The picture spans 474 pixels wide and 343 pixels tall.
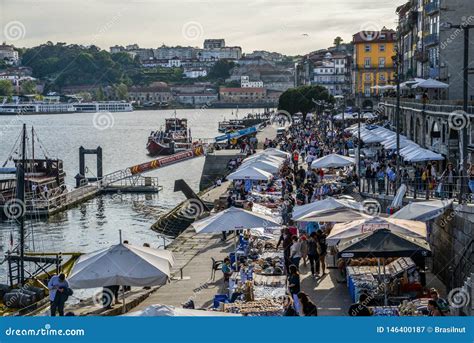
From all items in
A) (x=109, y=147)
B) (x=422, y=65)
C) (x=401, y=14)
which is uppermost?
(x=401, y=14)

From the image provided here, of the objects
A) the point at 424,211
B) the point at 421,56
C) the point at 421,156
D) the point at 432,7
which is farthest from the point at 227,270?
the point at 421,56

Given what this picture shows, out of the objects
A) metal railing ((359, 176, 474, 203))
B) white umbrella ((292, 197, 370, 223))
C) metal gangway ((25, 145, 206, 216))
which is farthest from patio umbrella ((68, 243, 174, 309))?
metal gangway ((25, 145, 206, 216))

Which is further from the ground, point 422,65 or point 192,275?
point 422,65

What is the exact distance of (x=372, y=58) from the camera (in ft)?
336

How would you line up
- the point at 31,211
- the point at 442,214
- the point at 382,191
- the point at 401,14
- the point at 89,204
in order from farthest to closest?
the point at 401,14 < the point at 89,204 < the point at 31,211 < the point at 382,191 < the point at 442,214

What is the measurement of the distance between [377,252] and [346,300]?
1.78 meters

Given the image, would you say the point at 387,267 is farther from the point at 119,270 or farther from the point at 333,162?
the point at 333,162

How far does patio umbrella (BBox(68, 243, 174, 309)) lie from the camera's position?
13914 millimetres

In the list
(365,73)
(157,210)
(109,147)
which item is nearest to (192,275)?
(157,210)

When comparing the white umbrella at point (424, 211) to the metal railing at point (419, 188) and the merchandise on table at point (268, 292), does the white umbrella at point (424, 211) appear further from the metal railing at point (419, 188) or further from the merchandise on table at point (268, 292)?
the merchandise on table at point (268, 292)

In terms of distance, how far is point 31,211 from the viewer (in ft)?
147

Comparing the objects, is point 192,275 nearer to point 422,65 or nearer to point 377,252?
point 377,252

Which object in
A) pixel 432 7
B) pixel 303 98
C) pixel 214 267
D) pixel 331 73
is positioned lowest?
pixel 214 267

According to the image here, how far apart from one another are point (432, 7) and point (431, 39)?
2.09 m
